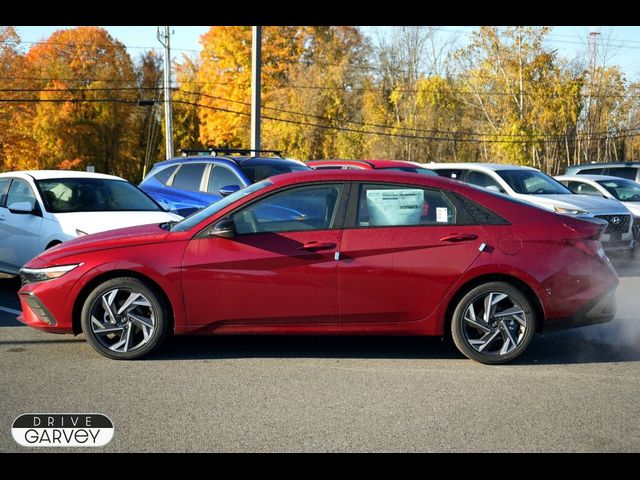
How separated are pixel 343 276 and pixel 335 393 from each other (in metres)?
1.09

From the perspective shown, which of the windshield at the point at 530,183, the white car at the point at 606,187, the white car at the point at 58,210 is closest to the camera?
the white car at the point at 58,210

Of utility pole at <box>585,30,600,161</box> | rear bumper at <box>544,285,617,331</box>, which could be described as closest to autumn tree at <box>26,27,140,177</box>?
utility pole at <box>585,30,600,161</box>

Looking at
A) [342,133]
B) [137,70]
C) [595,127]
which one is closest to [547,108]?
[595,127]

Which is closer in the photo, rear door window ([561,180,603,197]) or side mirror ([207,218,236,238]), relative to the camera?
side mirror ([207,218,236,238])

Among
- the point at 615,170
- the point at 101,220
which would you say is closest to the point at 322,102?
the point at 615,170

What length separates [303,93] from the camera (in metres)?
50.2

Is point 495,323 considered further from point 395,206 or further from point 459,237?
point 395,206

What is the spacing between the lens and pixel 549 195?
511 inches

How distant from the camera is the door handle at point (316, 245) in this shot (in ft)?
20.0

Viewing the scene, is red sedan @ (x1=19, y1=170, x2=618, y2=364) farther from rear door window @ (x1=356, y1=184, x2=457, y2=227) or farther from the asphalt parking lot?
the asphalt parking lot

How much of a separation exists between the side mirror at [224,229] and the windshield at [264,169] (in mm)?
5996

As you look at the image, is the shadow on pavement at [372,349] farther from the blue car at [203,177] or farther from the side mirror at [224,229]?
the blue car at [203,177]

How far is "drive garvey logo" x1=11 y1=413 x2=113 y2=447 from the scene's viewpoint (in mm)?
4395

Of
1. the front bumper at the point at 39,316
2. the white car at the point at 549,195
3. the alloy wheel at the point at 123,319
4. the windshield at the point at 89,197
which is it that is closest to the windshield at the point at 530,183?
the white car at the point at 549,195
